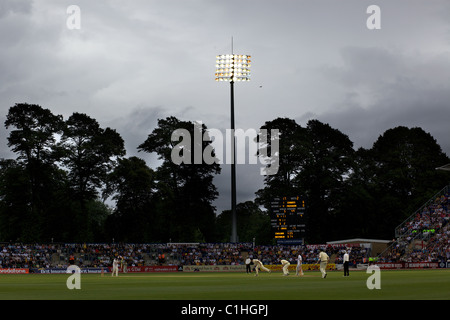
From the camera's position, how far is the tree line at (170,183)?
92188 mm

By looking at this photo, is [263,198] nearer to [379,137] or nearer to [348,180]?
[348,180]

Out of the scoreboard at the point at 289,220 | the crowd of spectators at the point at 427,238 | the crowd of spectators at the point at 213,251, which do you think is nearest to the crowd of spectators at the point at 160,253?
the crowd of spectators at the point at 213,251

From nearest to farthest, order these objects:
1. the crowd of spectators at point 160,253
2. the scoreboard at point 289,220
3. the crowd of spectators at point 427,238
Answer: the crowd of spectators at point 427,238, the scoreboard at point 289,220, the crowd of spectators at point 160,253

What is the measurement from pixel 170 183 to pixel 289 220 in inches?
1274

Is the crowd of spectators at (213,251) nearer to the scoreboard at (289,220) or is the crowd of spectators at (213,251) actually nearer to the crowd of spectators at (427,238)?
the crowd of spectators at (427,238)

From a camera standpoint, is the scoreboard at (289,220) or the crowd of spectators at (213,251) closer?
the scoreboard at (289,220)

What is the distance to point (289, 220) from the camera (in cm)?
7181

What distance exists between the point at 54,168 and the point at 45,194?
4.07 m

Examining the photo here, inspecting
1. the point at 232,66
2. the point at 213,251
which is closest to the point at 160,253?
the point at 213,251

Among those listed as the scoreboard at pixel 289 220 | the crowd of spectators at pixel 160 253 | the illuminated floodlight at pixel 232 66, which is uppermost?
the illuminated floodlight at pixel 232 66

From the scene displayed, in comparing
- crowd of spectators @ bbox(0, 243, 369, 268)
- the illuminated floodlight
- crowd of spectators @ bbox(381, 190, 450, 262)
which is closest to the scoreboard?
crowd of spectators @ bbox(0, 243, 369, 268)

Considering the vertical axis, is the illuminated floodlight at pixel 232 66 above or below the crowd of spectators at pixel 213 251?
above

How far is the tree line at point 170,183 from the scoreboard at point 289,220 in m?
22.6

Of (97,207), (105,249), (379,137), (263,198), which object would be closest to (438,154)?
(379,137)
